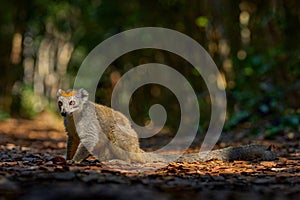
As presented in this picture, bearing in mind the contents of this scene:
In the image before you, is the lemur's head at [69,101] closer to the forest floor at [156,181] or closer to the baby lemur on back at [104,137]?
the baby lemur on back at [104,137]

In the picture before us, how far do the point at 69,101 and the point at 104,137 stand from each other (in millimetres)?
652

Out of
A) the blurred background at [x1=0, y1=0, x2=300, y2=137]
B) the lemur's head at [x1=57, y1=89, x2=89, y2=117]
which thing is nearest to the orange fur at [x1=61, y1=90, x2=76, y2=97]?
the lemur's head at [x1=57, y1=89, x2=89, y2=117]

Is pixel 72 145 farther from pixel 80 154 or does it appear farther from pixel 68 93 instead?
pixel 68 93

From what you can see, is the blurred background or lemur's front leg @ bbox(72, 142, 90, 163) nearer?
lemur's front leg @ bbox(72, 142, 90, 163)

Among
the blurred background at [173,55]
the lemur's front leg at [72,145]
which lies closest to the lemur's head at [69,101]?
the lemur's front leg at [72,145]

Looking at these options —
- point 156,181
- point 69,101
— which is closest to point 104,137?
point 69,101

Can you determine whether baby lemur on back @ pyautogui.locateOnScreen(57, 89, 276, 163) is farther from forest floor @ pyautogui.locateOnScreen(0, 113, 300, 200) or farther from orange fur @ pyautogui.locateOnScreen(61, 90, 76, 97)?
forest floor @ pyautogui.locateOnScreen(0, 113, 300, 200)

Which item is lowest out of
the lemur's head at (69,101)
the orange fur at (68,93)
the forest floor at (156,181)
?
the forest floor at (156,181)

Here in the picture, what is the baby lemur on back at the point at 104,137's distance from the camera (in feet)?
20.8

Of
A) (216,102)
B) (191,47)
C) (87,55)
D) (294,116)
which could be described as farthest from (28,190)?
(87,55)

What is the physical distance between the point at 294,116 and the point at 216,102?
10.1ft

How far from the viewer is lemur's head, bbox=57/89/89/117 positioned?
6.32 metres

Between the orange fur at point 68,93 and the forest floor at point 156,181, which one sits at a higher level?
the orange fur at point 68,93

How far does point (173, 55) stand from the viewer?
66.7 ft
